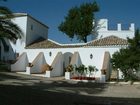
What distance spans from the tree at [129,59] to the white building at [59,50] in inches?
61.7

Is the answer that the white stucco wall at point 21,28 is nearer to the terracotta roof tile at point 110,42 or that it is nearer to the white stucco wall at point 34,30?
the white stucco wall at point 34,30

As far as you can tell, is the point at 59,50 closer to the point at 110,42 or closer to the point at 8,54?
the point at 110,42

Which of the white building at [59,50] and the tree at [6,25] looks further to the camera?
the white building at [59,50]

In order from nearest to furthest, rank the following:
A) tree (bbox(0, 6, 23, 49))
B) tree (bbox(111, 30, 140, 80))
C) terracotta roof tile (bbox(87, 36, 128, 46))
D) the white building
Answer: tree (bbox(0, 6, 23, 49)), tree (bbox(111, 30, 140, 80)), terracotta roof tile (bbox(87, 36, 128, 46)), the white building

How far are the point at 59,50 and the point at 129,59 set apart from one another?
10.5 meters

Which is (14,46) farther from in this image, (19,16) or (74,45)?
(74,45)

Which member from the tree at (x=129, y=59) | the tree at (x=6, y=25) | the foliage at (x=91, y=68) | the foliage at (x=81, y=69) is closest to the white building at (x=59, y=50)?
the foliage at (x=91, y=68)

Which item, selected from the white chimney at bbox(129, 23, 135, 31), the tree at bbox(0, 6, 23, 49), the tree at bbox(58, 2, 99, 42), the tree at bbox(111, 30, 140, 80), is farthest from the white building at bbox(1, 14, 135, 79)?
the tree at bbox(0, 6, 23, 49)

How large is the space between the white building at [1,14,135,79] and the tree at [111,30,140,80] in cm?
157

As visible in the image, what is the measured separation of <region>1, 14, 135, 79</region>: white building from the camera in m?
33.4

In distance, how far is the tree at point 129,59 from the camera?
94.0 ft

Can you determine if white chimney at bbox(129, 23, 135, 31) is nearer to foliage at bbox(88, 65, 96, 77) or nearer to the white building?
the white building

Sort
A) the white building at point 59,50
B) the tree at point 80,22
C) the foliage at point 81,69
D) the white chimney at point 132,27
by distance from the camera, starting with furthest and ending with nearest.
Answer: the tree at point 80,22 → the white chimney at point 132,27 → the white building at point 59,50 → the foliage at point 81,69

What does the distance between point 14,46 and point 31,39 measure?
2.39m
